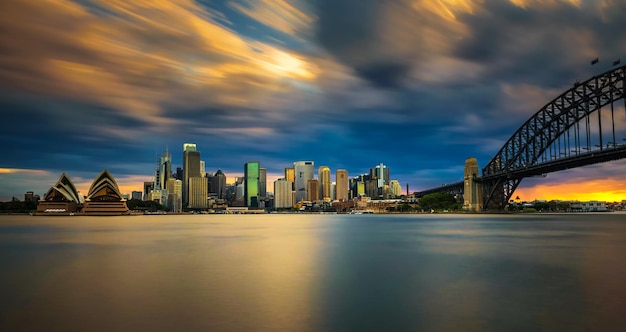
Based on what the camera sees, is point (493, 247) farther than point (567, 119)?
No

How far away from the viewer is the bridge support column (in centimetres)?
15550

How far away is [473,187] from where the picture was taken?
156m

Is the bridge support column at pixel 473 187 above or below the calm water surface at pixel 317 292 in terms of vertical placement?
above

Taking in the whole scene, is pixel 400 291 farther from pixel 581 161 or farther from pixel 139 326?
pixel 581 161

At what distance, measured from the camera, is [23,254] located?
39.8 metres

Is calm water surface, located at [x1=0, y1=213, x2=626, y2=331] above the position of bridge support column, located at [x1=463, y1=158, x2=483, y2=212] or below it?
below

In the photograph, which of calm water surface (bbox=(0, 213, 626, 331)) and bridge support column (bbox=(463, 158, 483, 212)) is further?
bridge support column (bbox=(463, 158, 483, 212))

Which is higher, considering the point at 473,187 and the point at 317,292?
the point at 473,187

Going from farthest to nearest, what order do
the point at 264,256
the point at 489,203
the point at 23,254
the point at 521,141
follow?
the point at 489,203, the point at 521,141, the point at 23,254, the point at 264,256

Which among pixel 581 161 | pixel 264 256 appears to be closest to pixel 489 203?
pixel 581 161

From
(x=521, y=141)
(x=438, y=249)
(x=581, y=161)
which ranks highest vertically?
(x=521, y=141)

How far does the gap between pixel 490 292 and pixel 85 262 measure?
27.1 metres

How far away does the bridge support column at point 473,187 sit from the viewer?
510 feet

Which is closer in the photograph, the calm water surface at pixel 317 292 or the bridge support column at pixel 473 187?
the calm water surface at pixel 317 292
